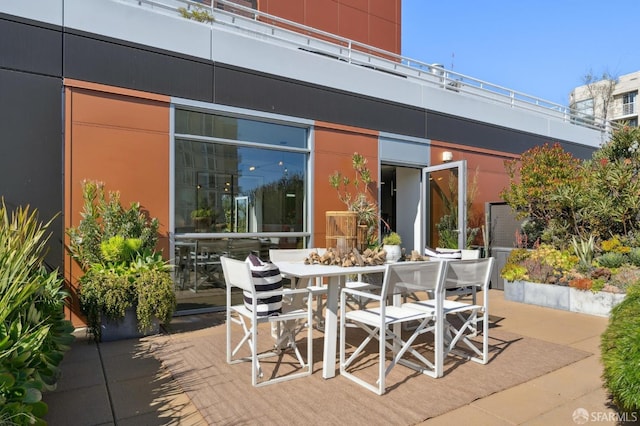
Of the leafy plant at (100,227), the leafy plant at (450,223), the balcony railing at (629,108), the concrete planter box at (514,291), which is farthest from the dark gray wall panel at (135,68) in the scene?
the balcony railing at (629,108)

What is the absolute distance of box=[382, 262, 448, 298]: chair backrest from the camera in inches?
115

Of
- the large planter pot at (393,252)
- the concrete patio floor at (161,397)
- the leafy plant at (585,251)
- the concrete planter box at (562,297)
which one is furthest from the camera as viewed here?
the leafy plant at (585,251)

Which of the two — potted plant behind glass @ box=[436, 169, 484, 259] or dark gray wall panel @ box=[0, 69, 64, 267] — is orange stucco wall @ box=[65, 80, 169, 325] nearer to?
dark gray wall panel @ box=[0, 69, 64, 267]

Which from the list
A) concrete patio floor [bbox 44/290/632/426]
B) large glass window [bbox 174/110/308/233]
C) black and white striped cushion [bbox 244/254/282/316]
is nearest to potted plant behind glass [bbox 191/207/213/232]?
large glass window [bbox 174/110/308/233]

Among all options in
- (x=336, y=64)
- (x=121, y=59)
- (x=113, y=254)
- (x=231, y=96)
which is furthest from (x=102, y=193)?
(x=336, y=64)

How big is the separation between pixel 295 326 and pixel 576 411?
2.16 metres

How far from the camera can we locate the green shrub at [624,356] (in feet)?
6.78

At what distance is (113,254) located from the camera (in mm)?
4262

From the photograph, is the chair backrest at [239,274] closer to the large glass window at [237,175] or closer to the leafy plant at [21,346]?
the leafy plant at [21,346]

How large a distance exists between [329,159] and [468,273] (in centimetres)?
375

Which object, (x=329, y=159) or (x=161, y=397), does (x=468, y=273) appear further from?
(x=329, y=159)

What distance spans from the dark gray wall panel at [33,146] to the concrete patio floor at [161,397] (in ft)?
5.37

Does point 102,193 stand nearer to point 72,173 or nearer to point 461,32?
point 72,173

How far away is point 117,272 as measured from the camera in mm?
4336
